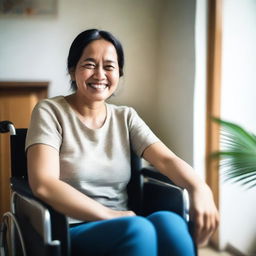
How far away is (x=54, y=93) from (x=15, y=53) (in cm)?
31

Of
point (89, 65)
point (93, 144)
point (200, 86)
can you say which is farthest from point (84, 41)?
point (200, 86)

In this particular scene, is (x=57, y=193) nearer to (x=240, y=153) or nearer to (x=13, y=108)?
(x=240, y=153)

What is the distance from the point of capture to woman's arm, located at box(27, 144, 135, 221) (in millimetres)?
1073

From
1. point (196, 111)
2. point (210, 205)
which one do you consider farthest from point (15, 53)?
point (210, 205)

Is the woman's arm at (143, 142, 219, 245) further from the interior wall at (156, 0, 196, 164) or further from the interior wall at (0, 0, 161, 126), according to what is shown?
the interior wall at (0, 0, 161, 126)

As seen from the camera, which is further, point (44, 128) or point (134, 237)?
point (44, 128)

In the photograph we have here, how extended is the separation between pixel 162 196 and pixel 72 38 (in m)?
1.26

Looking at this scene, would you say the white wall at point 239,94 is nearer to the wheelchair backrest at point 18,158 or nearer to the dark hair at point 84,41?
the dark hair at point 84,41

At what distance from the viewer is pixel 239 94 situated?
203 cm

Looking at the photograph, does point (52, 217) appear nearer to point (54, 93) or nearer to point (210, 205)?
point (210, 205)

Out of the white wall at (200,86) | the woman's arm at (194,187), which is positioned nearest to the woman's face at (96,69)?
the woman's arm at (194,187)

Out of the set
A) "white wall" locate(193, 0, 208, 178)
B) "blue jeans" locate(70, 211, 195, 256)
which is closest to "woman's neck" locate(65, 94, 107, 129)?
"blue jeans" locate(70, 211, 195, 256)

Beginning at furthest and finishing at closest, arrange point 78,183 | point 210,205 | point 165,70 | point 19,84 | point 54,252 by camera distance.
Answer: point 165,70, point 19,84, point 78,183, point 210,205, point 54,252

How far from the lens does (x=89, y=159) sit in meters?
1.29
